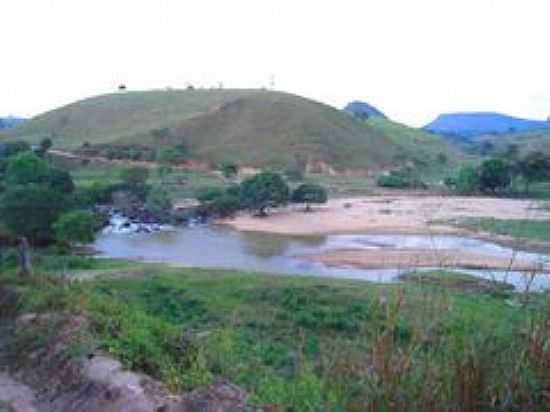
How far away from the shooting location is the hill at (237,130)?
3974 inches

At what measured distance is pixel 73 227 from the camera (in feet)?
129

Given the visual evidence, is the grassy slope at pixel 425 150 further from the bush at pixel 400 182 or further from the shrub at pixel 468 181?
the shrub at pixel 468 181

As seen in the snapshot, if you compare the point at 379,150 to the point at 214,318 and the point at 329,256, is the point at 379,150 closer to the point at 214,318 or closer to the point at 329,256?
the point at 329,256

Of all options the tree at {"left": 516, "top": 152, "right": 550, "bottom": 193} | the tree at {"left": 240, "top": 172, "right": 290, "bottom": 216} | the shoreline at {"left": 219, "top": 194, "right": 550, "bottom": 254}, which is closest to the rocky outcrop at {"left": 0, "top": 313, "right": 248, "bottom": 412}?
the shoreline at {"left": 219, "top": 194, "right": 550, "bottom": 254}

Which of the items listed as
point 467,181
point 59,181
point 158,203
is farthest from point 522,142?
point 59,181

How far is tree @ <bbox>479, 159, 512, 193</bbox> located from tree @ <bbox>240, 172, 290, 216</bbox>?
20.5m

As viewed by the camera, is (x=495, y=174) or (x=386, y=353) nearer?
(x=386, y=353)

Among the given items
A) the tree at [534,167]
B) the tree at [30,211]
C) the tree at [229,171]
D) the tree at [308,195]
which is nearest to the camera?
the tree at [30,211]

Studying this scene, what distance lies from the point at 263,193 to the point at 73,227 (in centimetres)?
2370

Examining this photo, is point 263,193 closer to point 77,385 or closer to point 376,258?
point 376,258

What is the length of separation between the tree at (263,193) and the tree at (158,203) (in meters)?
5.87

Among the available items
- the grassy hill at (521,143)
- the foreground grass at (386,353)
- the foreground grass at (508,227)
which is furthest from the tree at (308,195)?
the grassy hill at (521,143)

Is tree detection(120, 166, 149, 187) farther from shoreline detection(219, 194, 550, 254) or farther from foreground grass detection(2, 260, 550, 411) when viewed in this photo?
foreground grass detection(2, 260, 550, 411)

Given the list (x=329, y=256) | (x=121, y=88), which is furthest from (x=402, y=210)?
(x=121, y=88)
